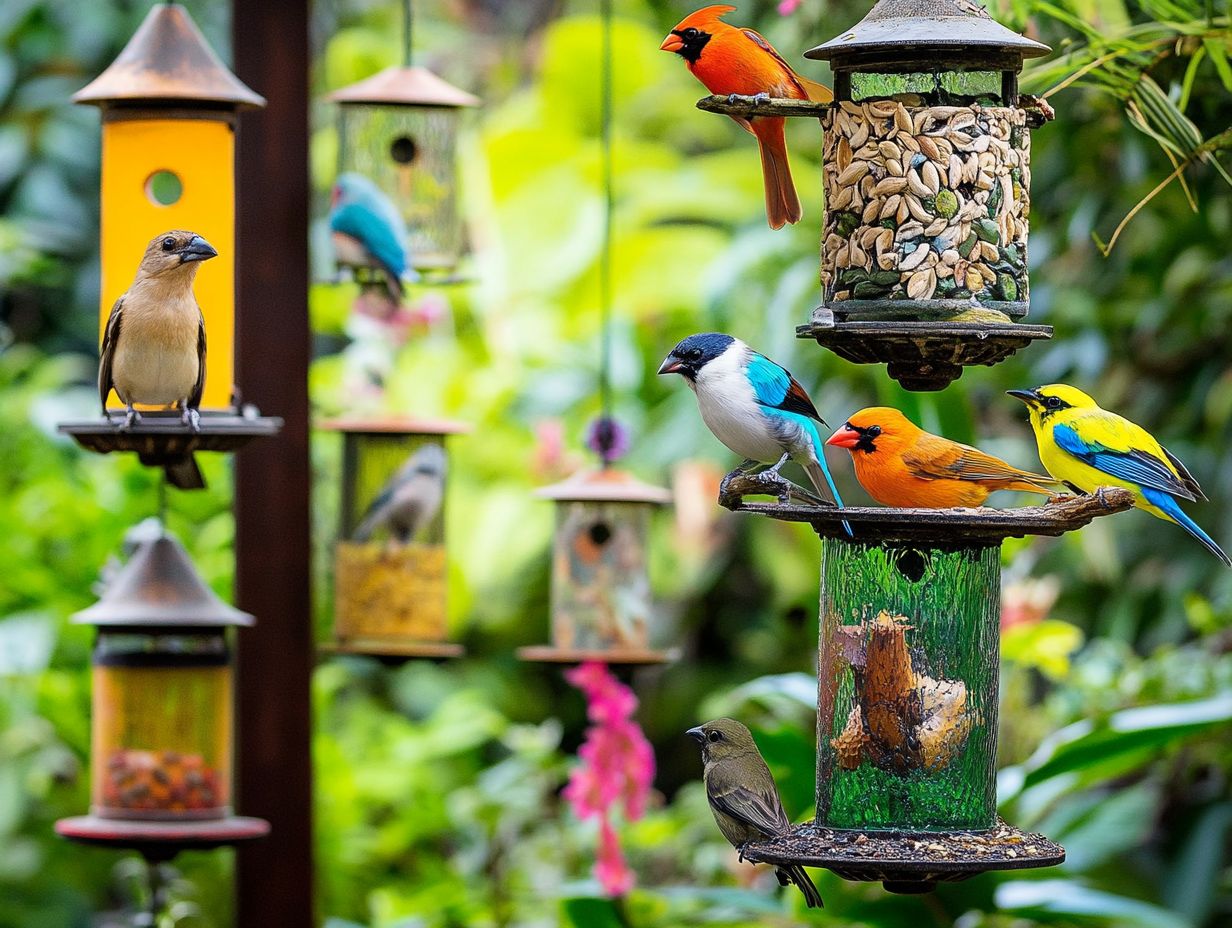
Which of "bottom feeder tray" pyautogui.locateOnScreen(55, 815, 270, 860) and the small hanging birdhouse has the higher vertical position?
the small hanging birdhouse

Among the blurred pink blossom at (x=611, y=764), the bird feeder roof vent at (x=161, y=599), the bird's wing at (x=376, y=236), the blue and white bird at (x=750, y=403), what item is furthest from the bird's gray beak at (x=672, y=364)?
the blurred pink blossom at (x=611, y=764)

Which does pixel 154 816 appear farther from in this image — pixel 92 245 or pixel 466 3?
pixel 466 3

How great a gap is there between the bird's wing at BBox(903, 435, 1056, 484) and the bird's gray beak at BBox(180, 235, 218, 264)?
1.15 metres

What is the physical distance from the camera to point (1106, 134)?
5012 mm

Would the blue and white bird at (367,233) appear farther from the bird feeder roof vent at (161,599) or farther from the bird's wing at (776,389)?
the bird's wing at (776,389)

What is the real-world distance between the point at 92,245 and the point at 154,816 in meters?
5.13

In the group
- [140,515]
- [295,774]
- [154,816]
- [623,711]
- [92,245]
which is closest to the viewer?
[154,816]

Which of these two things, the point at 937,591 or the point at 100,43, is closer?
the point at 937,591

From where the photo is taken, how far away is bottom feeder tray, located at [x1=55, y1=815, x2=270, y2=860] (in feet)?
14.0

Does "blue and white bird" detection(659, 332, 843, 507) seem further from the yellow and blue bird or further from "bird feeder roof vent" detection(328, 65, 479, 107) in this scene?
"bird feeder roof vent" detection(328, 65, 479, 107)

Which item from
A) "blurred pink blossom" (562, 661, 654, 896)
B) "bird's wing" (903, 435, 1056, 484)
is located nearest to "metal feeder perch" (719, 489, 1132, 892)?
"bird's wing" (903, 435, 1056, 484)

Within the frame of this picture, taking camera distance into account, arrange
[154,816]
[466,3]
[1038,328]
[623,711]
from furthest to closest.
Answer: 1. [466,3]
2. [623,711]
3. [154,816]
4. [1038,328]

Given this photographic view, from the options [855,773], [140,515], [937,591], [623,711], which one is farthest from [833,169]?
[140,515]

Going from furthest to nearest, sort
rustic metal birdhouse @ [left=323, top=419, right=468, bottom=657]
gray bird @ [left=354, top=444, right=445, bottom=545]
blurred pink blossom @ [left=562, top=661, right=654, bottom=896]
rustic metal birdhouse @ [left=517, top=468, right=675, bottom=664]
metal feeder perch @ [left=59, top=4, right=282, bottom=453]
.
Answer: blurred pink blossom @ [left=562, top=661, right=654, bottom=896] < rustic metal birdhouse @ [left=517, top=468, right=675, bottom=664] < gray bird @ [left=354, top=444, right=445, bottom=545] < rustic metal birdhouse @ [left=323, top=419, right=468, bottom=657] < metal feeder perch @ [left=59, top=4, right=282, bottom=453]
